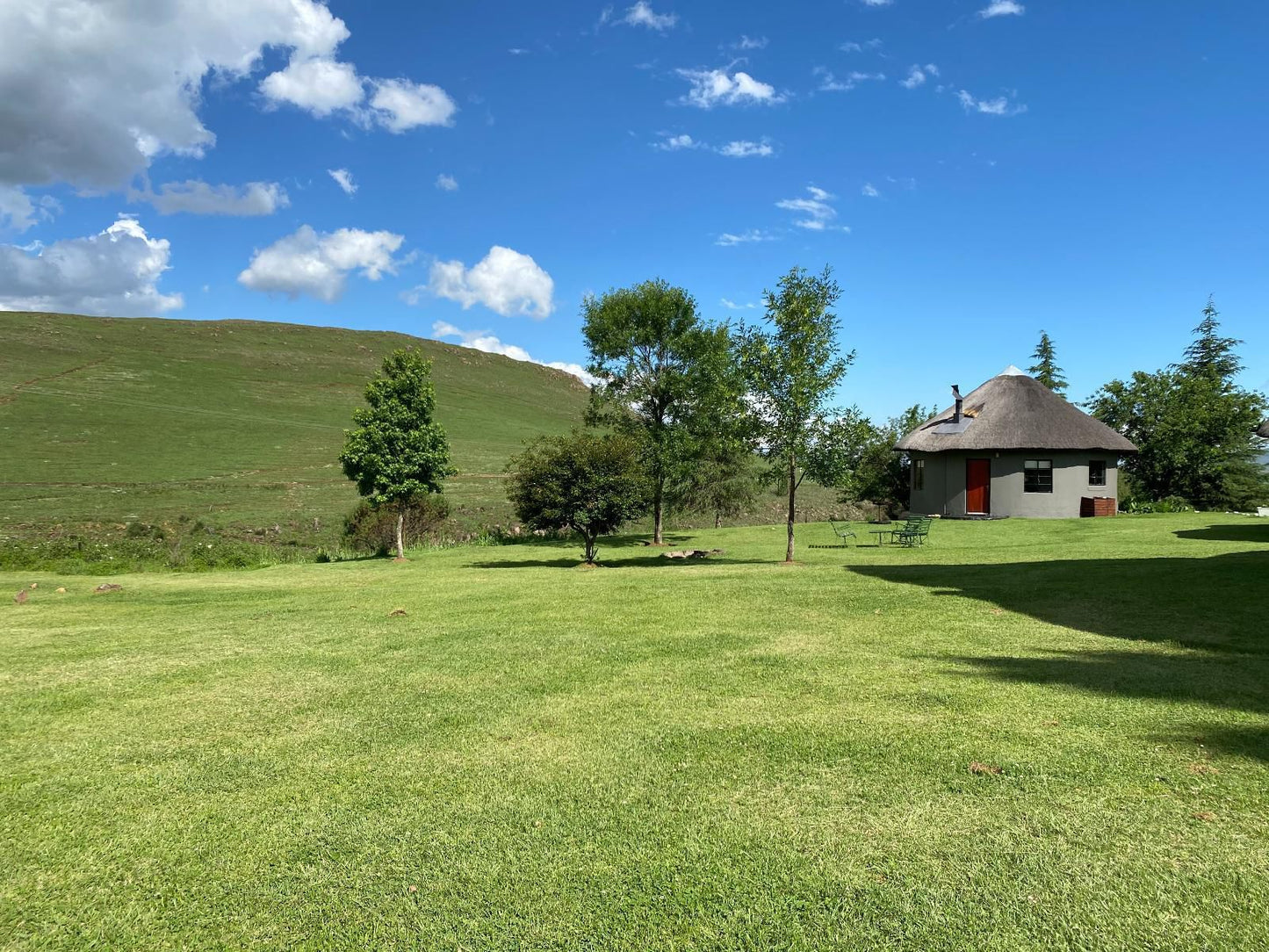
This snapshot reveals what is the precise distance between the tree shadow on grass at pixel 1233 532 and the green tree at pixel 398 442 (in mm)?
25062

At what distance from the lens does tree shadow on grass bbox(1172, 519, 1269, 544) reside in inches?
835

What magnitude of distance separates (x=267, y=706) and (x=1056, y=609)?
10783mm

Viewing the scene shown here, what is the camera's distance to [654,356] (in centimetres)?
3136

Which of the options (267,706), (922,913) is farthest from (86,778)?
(922,913)

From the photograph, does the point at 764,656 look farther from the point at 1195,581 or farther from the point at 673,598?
the point at 1195,581

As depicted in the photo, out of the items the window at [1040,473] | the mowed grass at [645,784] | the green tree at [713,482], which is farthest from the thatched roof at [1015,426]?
the mowed grass at [645,784]

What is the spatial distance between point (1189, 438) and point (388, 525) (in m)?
41.6

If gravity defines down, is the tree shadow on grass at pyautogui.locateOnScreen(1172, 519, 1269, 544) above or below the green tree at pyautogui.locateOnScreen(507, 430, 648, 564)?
below

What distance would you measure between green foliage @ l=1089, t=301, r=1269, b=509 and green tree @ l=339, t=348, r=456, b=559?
127 ft

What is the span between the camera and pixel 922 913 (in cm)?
347

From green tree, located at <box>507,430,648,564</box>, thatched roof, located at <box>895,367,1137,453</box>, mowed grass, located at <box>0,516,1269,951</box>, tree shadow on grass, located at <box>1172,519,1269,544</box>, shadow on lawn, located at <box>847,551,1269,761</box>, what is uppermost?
thatched roof, located at <box>895,367,1137,453</box>

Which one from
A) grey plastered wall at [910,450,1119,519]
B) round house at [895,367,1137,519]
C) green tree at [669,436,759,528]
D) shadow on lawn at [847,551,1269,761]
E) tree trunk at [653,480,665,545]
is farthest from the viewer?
grey plastered wall at [910,450,1119,519]

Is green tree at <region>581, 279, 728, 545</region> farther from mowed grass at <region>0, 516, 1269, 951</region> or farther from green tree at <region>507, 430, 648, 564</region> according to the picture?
mowed grass at <region>0, 516, 1269, 951</region>

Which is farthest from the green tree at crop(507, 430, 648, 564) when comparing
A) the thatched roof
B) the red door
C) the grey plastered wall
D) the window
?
the window
